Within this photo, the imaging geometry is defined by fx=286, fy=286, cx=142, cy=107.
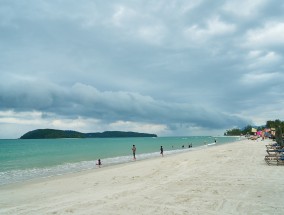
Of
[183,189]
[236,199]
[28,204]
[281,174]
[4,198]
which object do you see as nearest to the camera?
[236,199]

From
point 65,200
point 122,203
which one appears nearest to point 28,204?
point 65,200

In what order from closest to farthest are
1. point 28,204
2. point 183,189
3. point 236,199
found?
point 236,199
point 28,204
point 183,189

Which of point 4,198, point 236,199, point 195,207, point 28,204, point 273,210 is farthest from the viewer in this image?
point 4,198

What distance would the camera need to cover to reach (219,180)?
14.5 metres

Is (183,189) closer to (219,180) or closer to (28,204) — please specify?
(219,180)

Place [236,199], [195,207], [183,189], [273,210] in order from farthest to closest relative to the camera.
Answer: [183,189] → [236,199] → [195,207] → [273,210]

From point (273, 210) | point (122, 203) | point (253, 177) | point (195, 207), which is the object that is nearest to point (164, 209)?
point (195, 207)

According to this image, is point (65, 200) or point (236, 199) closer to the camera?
point (236, 199)

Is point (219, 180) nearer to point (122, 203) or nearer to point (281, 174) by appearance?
point (281, 174)

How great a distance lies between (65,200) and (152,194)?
3595 mm

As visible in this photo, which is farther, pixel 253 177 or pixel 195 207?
pixel 253 177

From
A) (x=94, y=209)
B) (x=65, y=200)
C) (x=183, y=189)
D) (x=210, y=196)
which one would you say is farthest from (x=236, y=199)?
(x=65, y=200)

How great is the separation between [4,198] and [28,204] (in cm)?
324

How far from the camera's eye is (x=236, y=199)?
33.7 ft
